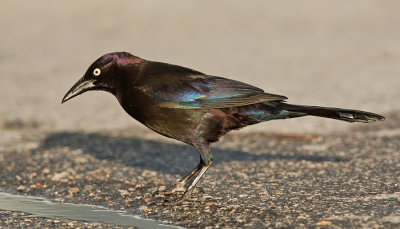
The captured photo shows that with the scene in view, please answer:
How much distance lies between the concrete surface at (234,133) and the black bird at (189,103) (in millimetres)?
532

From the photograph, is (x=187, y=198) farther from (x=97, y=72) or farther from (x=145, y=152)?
(x=145, y=152)

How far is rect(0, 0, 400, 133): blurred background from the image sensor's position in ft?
30.3

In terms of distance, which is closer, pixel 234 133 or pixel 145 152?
pixel 145 152

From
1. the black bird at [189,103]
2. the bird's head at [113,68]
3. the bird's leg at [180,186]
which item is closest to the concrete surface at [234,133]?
the bird's leg at [180,186]

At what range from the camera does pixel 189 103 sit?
556cm

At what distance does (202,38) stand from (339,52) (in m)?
2.35

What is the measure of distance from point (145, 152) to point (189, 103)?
6.39 ft

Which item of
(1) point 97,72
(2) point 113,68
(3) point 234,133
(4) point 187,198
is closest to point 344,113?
(4) point 187,198

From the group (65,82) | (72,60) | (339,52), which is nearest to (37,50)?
(72,60)

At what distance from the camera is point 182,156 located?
7270 mm

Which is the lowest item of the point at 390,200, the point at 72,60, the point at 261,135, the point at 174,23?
the point at 390,200

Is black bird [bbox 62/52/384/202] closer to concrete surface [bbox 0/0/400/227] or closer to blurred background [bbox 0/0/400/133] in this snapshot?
concrete surface [bbox 0/0/400/227]

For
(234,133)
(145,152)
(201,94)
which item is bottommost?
(145,152)

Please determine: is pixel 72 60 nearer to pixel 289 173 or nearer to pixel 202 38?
pixel 202 38
